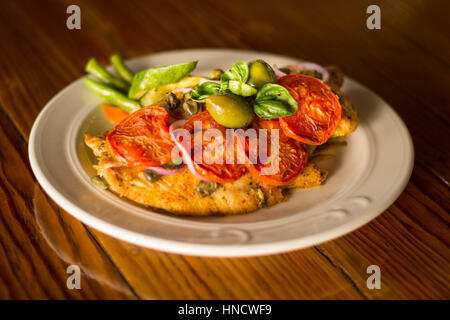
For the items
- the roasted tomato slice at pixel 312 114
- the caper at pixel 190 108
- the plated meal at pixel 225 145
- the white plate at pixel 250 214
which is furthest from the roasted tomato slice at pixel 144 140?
the roasted tomato slice at pixel 312 114

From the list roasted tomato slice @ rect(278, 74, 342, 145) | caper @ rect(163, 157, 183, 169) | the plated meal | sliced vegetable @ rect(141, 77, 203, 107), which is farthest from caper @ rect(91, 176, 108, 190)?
roasted tomato slice @ rect(278, 74, 342, 145)

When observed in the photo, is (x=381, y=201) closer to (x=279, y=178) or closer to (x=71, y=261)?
(x=279, y=178)

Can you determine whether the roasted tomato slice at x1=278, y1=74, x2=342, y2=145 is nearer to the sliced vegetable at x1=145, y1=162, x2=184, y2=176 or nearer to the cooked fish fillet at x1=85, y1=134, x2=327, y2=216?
the cooked fish fillet at x1=85, y1=134, x2=327, y2=216

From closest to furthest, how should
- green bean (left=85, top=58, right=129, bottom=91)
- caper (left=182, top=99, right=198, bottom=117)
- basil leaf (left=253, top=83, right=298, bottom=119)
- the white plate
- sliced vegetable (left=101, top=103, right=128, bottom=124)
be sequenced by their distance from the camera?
the white plate → basil leaf (left=253, top=83, right=298, bottom=119) → caper (left=182, top=99, right=198, bottom=117) → sliced vegetable (left=101, top=103, right=128, bottom=124) → green bean (left=85, top=58, right=129, bottom=91)

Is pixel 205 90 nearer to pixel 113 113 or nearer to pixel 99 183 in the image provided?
pixel 99 183

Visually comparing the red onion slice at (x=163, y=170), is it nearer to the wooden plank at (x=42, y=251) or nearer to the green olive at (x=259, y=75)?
the wooden plank at (x=42, y=251)

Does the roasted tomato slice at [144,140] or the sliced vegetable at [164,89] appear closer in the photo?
the roasted tomato slice at [144,140]

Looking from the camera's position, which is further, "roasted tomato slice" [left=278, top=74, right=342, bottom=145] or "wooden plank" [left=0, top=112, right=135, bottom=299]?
"roasted tomato slice" [left=278, top=74, right=342, bottom=145]
